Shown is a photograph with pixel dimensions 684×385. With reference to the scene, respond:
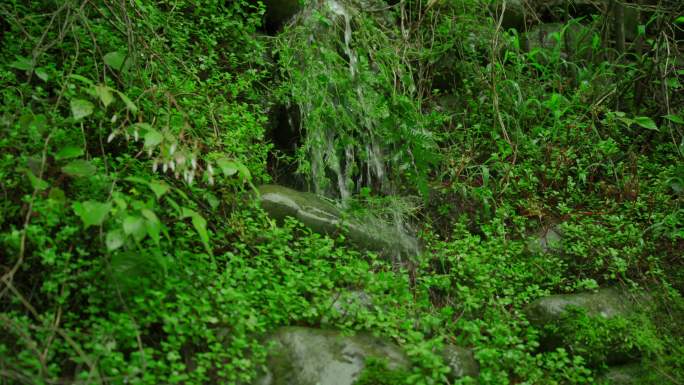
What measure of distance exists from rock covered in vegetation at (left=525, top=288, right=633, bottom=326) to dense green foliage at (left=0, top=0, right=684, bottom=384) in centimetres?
10

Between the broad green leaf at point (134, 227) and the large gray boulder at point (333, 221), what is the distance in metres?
1.48

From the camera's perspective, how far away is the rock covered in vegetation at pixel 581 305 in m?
3.84

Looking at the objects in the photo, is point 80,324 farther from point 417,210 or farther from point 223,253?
point 417,210

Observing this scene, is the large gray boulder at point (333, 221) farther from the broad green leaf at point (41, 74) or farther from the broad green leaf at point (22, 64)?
the broad green leaf at point (22, 64)

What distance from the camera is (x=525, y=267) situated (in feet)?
14.3

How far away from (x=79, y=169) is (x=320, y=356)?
4.82ft

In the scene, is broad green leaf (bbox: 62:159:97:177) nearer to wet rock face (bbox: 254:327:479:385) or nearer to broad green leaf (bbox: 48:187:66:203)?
broad green leaf (bbox: 48:187:66:203)

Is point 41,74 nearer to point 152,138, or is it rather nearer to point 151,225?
point 152,138

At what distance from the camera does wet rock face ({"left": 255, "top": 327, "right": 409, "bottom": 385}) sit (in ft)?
9.77

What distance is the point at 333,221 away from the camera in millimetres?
4293

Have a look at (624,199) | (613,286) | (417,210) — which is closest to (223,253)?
(417,210)

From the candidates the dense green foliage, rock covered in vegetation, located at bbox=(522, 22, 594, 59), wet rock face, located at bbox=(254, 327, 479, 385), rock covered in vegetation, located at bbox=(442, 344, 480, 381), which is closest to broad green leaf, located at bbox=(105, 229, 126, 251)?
the dense green foliage

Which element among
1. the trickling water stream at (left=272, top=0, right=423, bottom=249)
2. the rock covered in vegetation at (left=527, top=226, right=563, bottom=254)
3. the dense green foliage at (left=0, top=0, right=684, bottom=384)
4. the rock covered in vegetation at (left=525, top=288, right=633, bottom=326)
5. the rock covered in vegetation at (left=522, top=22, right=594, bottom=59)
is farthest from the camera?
the rock covered in vegetation at (left=522, top=22, right=594, bottom=59)

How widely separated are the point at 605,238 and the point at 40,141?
3.73m
